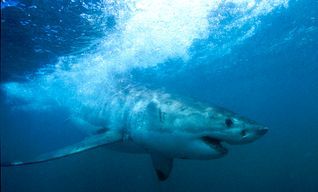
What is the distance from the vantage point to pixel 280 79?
4344 cm

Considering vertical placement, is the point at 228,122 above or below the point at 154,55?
below

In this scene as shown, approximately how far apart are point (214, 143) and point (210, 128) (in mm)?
304

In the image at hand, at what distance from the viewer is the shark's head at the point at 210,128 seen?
4316 mm

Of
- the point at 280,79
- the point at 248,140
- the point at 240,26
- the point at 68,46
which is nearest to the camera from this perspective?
the point at 248,140

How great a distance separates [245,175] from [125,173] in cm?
1266

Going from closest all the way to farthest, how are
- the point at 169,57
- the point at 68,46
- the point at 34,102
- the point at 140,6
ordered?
the point at 140,6, the point at 68,46, the point at 169,57, the point at 34,102

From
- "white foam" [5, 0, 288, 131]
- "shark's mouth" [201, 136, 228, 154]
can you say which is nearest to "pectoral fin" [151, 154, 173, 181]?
"shark's mouth" [201, 136, 228, 154]

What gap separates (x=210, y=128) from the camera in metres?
4.67

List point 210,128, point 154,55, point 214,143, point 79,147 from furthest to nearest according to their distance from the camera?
point 154,55, point 79,147, point 214,143, point 210,128

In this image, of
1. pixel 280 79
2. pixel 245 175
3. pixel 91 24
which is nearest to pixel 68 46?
pixel 91 24

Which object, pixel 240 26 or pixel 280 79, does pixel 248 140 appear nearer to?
pixel 240 26

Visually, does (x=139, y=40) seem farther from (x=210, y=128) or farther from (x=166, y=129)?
(x=210, y=128)

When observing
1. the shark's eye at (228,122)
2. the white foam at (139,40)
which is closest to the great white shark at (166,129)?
the shark's eye at (228,122)

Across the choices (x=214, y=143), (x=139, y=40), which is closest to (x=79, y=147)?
(x=214, y=143)
